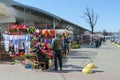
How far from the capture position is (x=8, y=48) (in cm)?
2033

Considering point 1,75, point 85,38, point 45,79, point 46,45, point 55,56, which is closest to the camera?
point 45,79

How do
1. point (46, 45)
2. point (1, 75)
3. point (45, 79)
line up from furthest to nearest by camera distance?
point (46, 45)
point (1, 75)
point (45, 79)

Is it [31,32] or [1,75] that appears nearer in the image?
[1,75]

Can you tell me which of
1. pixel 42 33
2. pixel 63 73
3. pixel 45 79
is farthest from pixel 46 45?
pixel 45 79

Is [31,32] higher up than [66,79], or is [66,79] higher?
[31,32]

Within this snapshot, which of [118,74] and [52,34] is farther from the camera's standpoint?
[52,34]

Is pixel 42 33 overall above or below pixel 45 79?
→ above

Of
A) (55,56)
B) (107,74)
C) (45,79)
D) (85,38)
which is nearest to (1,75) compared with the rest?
(45,79)

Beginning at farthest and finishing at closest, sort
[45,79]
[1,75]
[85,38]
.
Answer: [85,38]
[1,75]
[45,79]

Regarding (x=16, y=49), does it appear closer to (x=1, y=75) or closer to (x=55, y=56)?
(x=55, y=56)

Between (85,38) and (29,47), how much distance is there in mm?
54114

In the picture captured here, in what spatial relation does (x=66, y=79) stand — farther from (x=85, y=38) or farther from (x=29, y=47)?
(x=85, y=38)

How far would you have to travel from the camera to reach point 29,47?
64.7 feet

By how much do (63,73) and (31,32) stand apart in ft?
19.0
